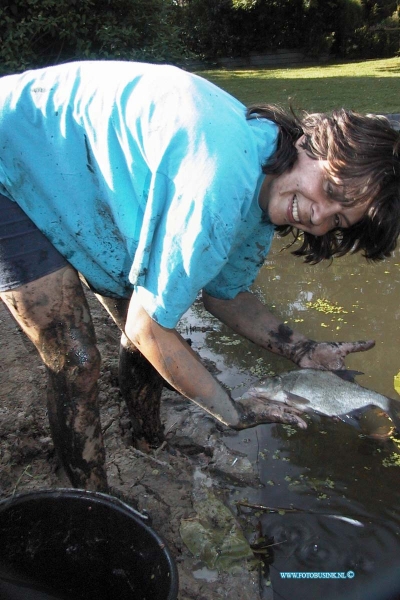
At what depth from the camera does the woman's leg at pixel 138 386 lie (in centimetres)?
271

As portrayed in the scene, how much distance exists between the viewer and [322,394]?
248cm

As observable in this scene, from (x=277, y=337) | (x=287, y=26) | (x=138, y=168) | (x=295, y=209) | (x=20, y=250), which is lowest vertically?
(x=277, y=337)

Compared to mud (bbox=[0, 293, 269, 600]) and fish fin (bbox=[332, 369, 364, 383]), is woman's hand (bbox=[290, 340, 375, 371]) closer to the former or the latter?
fish fin (bbox=[332, 369, 364, 383])

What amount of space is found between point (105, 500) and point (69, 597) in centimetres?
37

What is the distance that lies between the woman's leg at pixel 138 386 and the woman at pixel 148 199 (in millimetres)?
427

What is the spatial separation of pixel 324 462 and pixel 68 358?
1579 millimetres

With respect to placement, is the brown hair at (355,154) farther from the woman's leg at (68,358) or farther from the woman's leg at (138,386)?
the woman's leg at (138,386)

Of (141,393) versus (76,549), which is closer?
(76,549)

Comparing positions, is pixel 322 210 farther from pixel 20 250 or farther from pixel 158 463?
pixel 158 463

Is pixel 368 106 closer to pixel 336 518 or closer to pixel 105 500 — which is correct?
pixel 336 518

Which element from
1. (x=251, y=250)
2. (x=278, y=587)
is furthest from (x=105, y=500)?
(x=251, y=250)

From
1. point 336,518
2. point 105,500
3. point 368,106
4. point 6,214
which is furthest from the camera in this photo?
point 368,106

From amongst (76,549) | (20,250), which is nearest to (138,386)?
(76,549)

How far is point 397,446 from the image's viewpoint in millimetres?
3152
